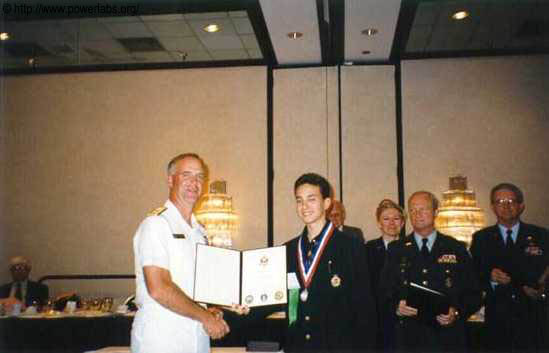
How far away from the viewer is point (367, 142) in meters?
7.20

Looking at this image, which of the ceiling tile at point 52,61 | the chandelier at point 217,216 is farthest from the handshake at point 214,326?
the ceiling tile at point 52,61

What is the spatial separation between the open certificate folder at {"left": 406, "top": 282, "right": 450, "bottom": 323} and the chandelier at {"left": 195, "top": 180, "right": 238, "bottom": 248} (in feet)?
13.5

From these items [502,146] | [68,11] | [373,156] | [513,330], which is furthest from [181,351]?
[502,146]

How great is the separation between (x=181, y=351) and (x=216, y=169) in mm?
5194

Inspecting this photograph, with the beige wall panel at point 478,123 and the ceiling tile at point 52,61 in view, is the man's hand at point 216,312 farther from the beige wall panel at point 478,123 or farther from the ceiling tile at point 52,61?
the ceiling tile at point 52,61

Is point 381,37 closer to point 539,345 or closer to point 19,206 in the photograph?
point 539,345

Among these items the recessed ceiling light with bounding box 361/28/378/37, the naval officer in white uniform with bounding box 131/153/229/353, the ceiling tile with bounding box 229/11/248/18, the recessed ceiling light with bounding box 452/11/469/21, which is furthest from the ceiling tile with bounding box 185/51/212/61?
the naval officer in white uniform with bounding box 131/153/229/353

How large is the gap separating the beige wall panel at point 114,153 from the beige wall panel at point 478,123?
7.22 ft

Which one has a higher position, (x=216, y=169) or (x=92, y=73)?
(x=92, y=73)

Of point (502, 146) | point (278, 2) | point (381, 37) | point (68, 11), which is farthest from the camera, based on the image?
point (502, 146)

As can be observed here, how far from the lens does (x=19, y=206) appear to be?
7758mm

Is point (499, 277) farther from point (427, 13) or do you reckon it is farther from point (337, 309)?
point (427, 13)

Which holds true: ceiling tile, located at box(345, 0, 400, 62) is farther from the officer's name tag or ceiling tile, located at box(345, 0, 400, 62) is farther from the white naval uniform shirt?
the white naval uniform shirt

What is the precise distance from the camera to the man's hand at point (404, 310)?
3.10 meters
